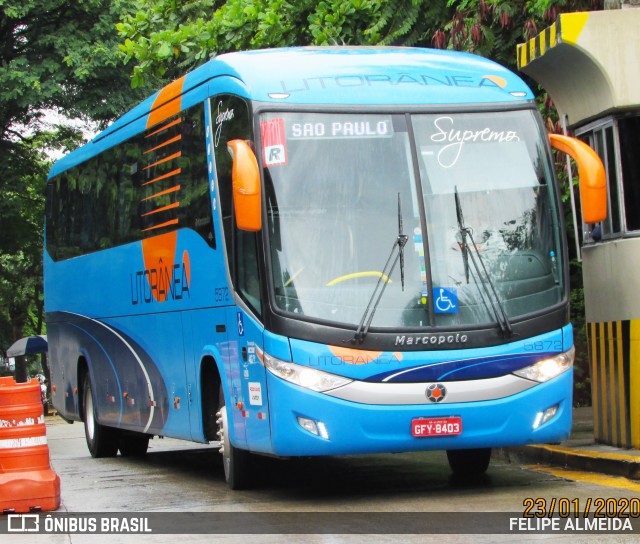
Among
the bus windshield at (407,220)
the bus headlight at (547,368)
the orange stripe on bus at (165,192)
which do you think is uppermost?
the orange stripe on bus at (165,192)

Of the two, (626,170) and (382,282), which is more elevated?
(626,170)

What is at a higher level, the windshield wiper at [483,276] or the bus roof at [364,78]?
the bus roof at [364,78]

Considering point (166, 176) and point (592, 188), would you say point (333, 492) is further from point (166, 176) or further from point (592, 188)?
point (166, 176)

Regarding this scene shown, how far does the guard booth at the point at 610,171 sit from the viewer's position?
469 inches

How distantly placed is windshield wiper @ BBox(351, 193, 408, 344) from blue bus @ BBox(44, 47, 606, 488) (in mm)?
11

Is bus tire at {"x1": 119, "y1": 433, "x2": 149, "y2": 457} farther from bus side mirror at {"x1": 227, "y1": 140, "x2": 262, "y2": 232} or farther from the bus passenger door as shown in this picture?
bus side mirror at {"x1": 227, "y1": 140, "x2": 262, "y2": 232}

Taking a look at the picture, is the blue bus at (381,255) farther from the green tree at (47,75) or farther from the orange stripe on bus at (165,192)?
the green tree at (47,75)

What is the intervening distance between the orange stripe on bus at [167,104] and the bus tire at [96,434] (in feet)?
15.2

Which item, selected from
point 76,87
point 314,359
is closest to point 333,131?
point 314,359

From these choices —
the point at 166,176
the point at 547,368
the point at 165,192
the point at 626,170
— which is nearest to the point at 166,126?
the point at 166,176

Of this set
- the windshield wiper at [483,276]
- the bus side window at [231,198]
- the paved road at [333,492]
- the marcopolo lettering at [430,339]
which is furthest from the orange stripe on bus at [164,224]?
the marcopolo lettering at [430,339]

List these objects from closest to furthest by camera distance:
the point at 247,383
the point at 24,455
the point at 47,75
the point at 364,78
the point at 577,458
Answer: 1. the point at 24,455
2. the point at 247,383
3. the point at 364,78
4. the point at 577,458
5. the point at 47,75

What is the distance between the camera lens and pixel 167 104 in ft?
44.0

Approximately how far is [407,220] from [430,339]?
3.11 feet
